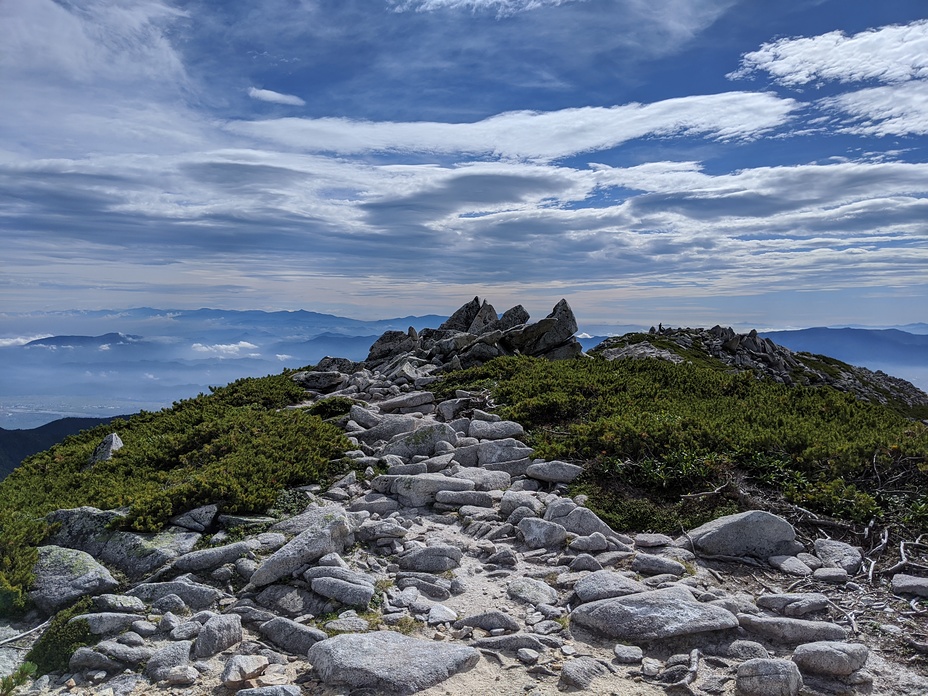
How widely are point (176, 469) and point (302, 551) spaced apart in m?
7.39

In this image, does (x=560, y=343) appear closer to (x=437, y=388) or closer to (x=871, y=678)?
(x=437, y=388)

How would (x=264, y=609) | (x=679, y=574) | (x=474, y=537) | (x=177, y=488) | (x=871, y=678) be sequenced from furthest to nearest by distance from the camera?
1. (x=177, y=488)
2. (x=474, y=537)
3. (x=679, y=574)
4. (x=264, y=609)
5. (x=871, y=678)

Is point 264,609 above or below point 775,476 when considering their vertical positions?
below

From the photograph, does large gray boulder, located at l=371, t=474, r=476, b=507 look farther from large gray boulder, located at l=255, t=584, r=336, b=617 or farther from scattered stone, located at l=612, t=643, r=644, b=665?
scattered stone, located at l=612, t=643, r=644, b=665

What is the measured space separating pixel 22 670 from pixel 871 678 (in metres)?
9.60

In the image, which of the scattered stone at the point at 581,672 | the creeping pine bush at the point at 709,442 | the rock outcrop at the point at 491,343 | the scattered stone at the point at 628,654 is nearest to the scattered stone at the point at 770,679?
the scattered stone at the point at 628,654

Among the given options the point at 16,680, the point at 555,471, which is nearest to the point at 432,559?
the point at 555,471

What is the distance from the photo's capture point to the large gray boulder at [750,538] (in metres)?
10.1

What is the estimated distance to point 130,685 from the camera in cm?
721

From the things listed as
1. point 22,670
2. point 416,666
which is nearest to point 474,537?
point 416,666

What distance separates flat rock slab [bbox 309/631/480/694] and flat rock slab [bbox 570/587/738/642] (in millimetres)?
1706

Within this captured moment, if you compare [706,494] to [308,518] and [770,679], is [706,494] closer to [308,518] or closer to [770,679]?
[770,679]

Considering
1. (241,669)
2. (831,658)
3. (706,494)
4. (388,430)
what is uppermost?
(388,430)

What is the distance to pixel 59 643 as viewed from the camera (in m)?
8.05
